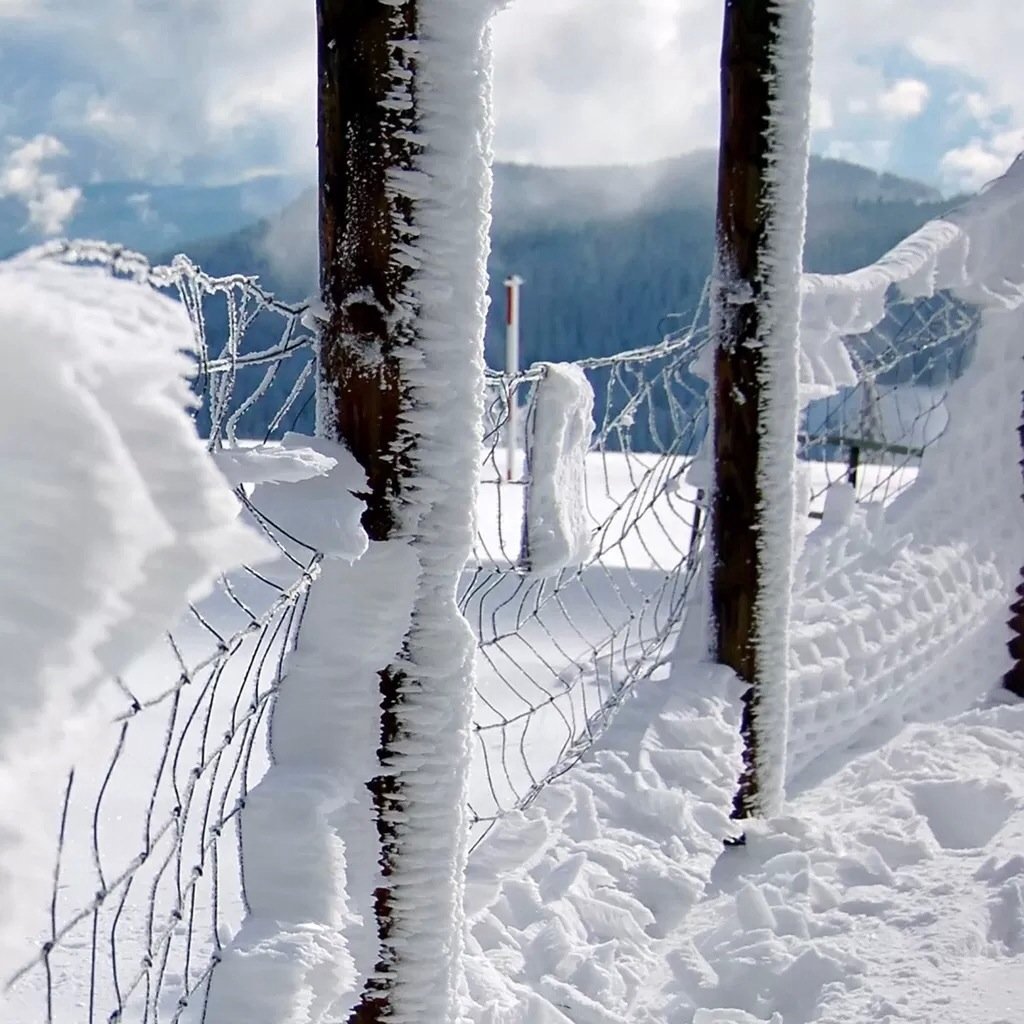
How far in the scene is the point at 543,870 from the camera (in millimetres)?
2039

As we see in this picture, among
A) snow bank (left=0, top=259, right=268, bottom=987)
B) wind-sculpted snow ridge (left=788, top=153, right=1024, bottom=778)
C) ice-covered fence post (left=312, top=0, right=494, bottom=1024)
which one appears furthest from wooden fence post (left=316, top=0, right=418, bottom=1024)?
wind-sculpted snow ridge (left=788, top=153, right=1024, bottom=778)

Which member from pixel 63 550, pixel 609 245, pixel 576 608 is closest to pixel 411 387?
pixel 63 550

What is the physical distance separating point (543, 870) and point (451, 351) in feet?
3.79

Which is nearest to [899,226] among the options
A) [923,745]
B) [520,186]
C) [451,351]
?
[520,186]

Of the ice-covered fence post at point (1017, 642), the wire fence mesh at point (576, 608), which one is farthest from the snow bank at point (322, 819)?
the ice-covered fence post at point (1017, 642)

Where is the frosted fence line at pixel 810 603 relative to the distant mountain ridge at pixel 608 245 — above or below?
below

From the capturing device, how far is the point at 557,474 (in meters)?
1.75

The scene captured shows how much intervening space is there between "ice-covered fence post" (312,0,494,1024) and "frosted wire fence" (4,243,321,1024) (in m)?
0.12

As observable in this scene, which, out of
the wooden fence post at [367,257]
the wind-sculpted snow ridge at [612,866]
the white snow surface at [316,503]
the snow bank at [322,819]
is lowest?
the wind-sculpted snow ridge at [612,866]

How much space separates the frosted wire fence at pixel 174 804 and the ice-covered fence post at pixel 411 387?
0.40 ft

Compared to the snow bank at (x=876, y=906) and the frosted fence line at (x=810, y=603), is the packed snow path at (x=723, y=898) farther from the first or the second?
the frosted fence line at (x=810, y=603)

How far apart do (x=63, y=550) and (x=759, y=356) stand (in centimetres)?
214

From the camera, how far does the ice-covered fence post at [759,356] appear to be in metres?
2.37

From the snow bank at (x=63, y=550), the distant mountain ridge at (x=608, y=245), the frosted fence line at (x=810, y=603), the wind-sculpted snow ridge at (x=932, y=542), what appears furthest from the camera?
the distant mountain ridge at (x=608, y=245)
